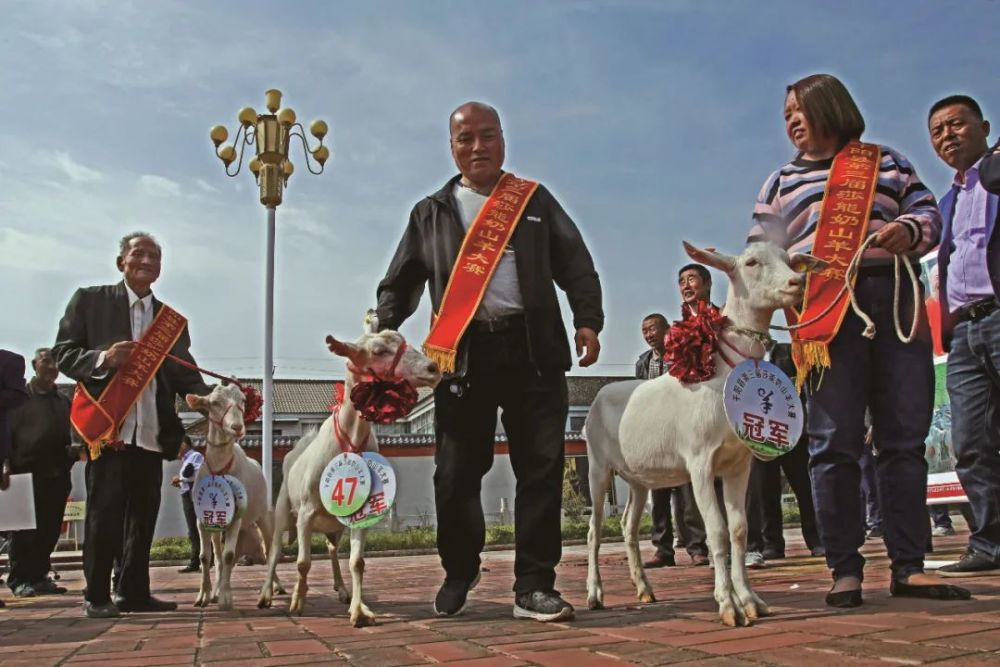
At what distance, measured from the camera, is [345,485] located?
4.32 metres

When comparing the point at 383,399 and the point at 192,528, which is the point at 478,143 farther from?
the point at 192,528

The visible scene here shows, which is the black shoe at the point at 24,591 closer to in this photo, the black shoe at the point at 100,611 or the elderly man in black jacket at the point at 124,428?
the elderly man in black jacket at the point at 124,428

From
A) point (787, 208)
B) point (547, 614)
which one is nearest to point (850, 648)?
point (547, 614)

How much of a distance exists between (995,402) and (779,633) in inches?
97.9

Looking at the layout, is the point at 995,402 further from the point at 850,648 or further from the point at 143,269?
the point at 143,269

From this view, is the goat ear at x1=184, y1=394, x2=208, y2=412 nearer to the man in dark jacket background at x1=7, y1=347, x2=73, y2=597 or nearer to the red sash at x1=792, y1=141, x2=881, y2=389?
the man in dark jacket background at x1=7, y1=347, x2=73, y2=597

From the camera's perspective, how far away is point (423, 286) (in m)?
4.84

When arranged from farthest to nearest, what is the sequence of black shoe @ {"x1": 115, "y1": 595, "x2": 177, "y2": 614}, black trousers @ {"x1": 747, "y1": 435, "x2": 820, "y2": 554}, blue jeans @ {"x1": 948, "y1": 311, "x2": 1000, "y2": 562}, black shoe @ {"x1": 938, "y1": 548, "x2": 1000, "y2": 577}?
black trousers @ {"x1": 747, "y1": 435, "x2": 820, "y2": 554}
black shoe @ {"x1": 115, "y1": 595, "x2": 177, "y2": 614}
black shoe @ {"x1": 938, "y1": 548, "x2": 1000, "y2": 577}
blue jeans @ {"x1": 948, "y1": 311, "x2": 1000, "y2": 562}

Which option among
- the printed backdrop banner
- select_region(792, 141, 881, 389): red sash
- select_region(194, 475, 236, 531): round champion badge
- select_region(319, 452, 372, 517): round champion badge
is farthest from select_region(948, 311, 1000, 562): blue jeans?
select_region(194, 475, 236, 531): round champion badge

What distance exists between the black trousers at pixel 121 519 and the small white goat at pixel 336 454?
0.81m

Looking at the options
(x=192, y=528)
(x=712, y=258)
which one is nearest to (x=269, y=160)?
(x=192, y=528)

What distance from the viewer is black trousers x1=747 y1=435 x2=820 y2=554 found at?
7250 millimetres

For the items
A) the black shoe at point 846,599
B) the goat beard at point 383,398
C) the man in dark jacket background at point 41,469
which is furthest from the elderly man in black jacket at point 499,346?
the man in dark jacket background at point 41,469

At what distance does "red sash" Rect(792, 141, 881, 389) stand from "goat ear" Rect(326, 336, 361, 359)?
2069 millimetres
